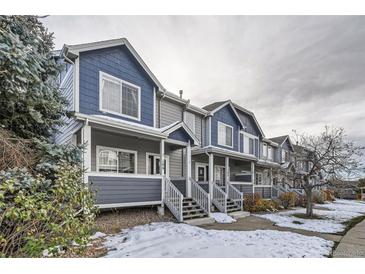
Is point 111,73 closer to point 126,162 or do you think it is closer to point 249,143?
point 126,162

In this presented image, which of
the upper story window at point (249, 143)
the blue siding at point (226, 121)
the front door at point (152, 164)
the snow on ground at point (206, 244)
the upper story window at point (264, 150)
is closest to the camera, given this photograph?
the snow on ground at point (206, 244)

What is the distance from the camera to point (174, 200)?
713 centimetres

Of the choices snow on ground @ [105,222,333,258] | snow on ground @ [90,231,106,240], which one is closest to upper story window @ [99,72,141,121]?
snow on ground @ [90,231,106,240]

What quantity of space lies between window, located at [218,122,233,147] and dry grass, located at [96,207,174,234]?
5460 mm

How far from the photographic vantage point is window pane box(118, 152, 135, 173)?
7.69 meters

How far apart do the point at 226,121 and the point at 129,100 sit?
237 inches

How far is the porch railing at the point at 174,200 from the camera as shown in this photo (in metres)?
6.86

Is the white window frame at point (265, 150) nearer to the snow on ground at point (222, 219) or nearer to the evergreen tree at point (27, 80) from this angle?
the snow on ground at point (222, 219)

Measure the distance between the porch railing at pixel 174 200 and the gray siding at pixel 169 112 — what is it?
275cm

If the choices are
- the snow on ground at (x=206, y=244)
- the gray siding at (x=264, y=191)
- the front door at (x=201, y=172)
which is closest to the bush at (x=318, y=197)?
the gray siding at (x=264, y=191)

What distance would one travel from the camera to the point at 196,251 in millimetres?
3949

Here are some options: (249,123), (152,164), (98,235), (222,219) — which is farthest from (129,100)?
(249,123)
